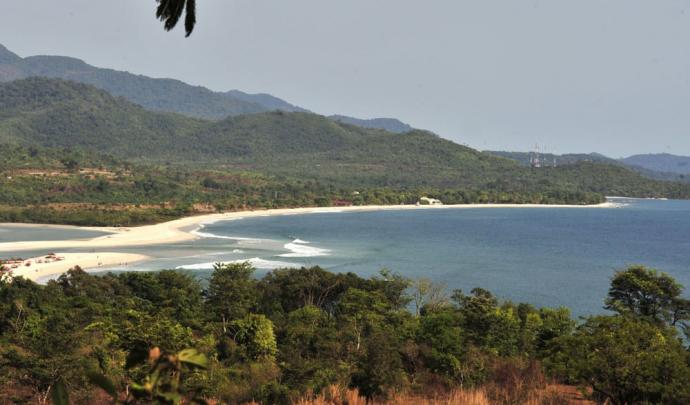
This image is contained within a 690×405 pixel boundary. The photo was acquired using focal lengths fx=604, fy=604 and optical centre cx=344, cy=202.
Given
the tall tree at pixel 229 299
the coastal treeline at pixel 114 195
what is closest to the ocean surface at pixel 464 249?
the coastal treeline at pixel 114 195

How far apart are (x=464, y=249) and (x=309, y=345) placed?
82.3 m

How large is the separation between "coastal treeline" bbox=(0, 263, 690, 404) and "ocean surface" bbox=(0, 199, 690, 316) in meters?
22.9

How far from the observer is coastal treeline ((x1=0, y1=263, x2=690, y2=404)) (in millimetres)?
13969

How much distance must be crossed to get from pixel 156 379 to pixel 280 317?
110 feet

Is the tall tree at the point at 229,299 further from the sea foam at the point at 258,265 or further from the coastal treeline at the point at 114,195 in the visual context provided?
the coastal treeline at the point at 114,195

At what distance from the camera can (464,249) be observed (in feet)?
352

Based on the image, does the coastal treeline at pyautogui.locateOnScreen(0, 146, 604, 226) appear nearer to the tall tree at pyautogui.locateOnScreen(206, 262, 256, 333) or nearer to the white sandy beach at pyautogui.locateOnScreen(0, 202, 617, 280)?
the white sandy beach at pyautogui.locateOnScreen(0, 202, 617, 280)

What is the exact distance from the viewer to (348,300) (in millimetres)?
41219

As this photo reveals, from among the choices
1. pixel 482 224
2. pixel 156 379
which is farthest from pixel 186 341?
pixel 482 224

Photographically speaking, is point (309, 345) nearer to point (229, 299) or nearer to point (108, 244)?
point (229, 299)

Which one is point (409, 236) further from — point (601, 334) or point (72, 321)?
point (601, 334)

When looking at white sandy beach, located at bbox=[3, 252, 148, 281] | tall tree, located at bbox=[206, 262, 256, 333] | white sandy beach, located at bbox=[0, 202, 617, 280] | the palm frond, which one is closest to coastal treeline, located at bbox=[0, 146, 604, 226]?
white sandy beach, located at bbox=[0, 202, 617, 280]

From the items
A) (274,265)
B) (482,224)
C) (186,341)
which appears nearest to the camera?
(186,341)

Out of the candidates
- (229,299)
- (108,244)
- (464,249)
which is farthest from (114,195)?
(229,299)
